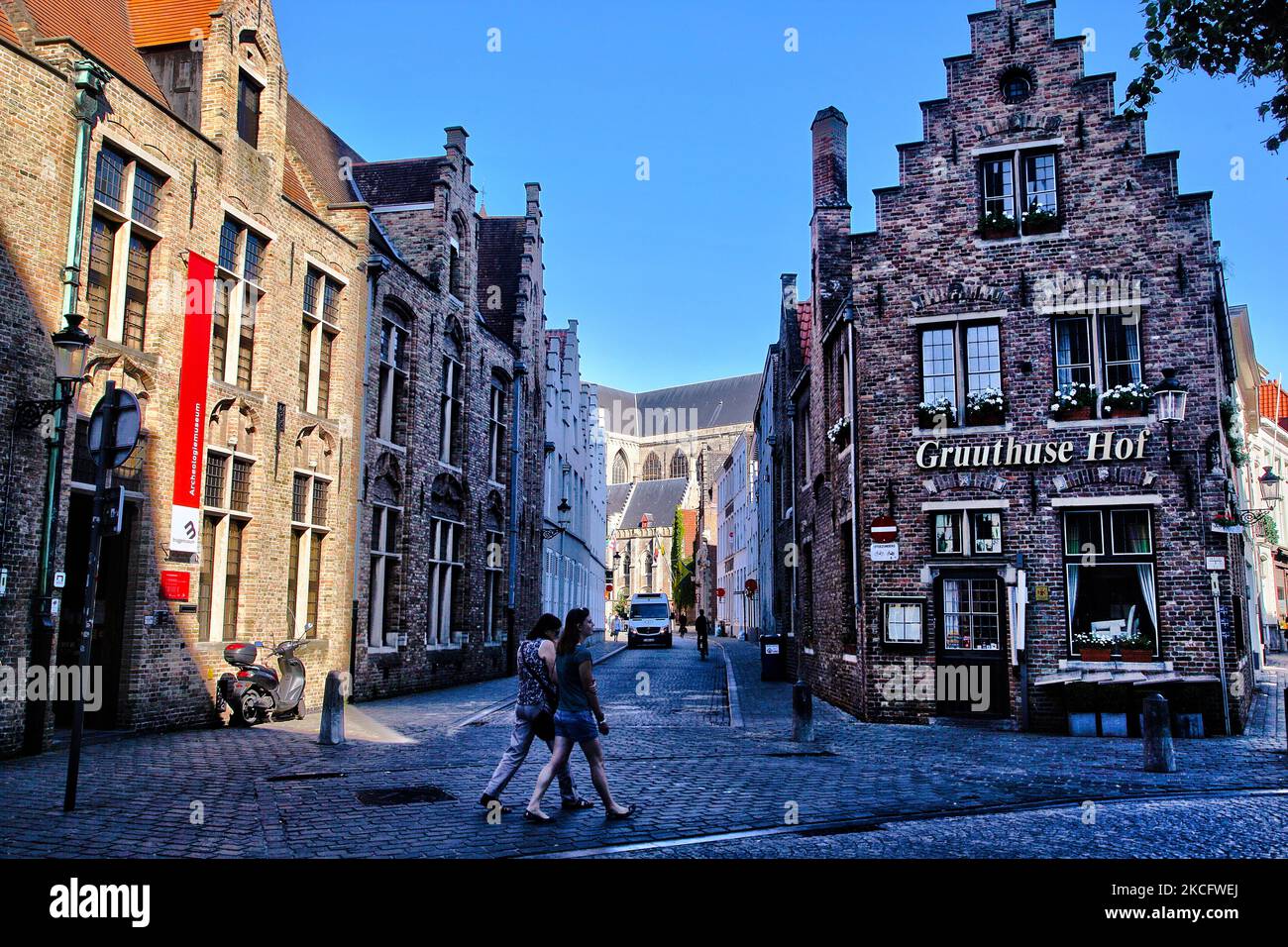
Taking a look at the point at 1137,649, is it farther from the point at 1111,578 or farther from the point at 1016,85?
the point at 1016,85

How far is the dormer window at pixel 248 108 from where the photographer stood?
16.4m

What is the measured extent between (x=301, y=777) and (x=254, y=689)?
5.15 m

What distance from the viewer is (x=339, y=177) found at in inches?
A: 928

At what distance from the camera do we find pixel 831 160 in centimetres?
2211

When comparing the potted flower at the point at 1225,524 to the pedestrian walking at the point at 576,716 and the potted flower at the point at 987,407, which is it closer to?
the potted flower at the point at 987,407

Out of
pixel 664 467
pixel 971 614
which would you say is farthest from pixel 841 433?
pixel 664 467

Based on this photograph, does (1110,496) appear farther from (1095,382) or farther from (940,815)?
(940,815)

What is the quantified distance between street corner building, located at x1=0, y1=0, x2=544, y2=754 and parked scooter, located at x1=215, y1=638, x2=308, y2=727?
39 centimetres

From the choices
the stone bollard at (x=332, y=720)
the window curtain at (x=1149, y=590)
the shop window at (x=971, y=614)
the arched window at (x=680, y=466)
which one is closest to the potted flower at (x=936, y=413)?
the shop window at (x=971, y=614)

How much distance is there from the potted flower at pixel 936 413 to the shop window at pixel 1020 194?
284 cm

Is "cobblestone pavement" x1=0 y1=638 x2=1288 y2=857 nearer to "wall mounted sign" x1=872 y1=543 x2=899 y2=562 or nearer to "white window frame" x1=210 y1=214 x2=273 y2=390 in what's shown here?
"wall mounted sign" x1=872 y1=543 x2=899 y2=562
